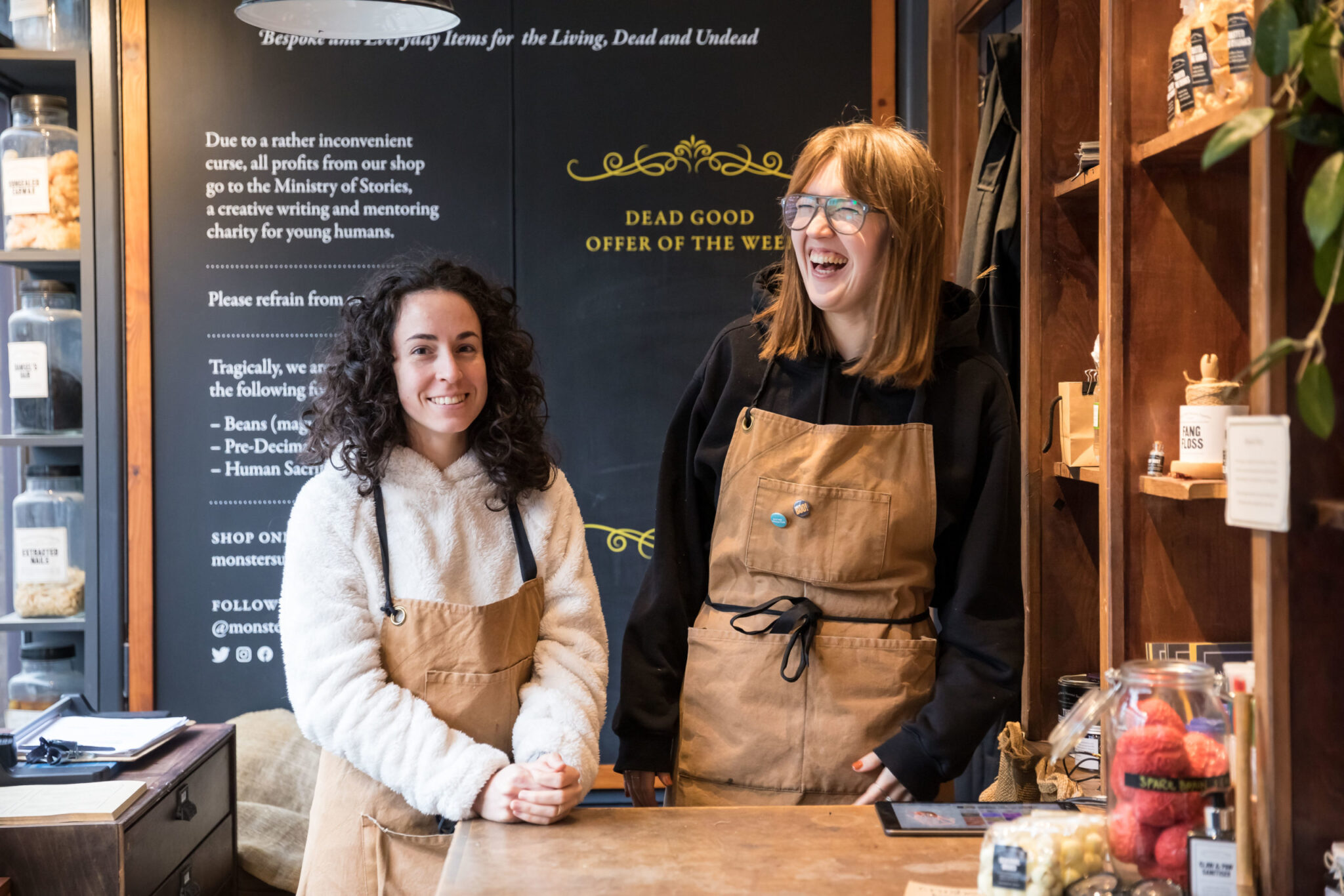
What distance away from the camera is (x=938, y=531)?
1.71 m

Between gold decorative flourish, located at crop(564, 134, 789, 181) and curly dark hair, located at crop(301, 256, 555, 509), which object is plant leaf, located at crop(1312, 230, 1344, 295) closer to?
curly dark hair, located at crop(301, 256, 555, 509)

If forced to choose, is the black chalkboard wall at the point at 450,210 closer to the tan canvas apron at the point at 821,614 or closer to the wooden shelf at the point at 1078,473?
the wooden shelf at the point at 1078,473

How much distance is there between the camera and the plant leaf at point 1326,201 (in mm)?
846

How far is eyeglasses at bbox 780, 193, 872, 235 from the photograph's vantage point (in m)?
1.67

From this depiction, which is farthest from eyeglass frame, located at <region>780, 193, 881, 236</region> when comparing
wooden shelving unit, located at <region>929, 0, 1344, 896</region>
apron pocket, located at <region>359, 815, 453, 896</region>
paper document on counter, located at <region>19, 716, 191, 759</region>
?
paper document on counter, located at <region>19, 716, 191, 759</region>

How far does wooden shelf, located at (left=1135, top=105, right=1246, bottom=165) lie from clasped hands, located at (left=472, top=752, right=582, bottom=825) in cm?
115

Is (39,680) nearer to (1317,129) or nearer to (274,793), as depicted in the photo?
(274,793)

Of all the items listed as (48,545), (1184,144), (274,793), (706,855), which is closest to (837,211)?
(1184,144)

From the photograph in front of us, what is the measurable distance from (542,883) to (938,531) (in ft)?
2.65

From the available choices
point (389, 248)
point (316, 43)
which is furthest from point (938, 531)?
point (316, 43)

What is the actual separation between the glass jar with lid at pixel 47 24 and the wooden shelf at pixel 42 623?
4.80 feet

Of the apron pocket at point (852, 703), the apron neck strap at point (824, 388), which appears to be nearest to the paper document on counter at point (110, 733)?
the apron pocket at point (852, 703)

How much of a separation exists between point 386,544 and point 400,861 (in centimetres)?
45

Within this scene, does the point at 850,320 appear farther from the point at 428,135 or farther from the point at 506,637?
the point at 428,135
